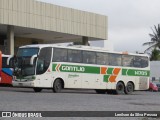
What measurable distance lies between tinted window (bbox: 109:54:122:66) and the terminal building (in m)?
10.1

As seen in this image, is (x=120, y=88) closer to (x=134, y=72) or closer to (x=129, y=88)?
(x=129, y=88)

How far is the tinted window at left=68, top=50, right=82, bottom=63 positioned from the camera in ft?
92.2

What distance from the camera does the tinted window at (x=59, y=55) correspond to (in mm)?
27234

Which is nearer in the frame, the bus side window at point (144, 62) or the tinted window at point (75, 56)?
the tinted window at point (75, 56)

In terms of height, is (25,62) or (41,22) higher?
(41,22)

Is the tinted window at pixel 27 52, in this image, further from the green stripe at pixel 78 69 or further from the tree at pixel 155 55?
the tree at pixel 155 55

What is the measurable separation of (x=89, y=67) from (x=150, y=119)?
16.4 m

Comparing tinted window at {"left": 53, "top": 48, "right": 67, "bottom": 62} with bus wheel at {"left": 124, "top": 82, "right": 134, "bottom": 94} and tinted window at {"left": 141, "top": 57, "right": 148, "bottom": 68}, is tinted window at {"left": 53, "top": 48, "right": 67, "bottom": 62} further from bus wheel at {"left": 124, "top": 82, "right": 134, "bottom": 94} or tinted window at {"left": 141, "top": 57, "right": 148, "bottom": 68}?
tinted window at {"left": 141, "top": 57, "right": 148, "bottom": 68}

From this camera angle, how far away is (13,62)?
28.1 metres

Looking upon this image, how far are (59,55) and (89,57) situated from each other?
8.32 feet

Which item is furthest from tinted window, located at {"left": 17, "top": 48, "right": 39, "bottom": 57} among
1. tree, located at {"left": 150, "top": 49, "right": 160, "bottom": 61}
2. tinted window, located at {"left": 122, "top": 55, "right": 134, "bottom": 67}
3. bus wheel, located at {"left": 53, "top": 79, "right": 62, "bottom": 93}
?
tree, located at {"left": 150, "top": 49, "right": 160, "bottom": 61}

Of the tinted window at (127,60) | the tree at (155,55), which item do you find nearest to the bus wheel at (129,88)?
the tinted window at (127,60)

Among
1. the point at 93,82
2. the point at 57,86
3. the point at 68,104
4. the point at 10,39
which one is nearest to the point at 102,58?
the point at 93,82

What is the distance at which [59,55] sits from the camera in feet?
90.3
